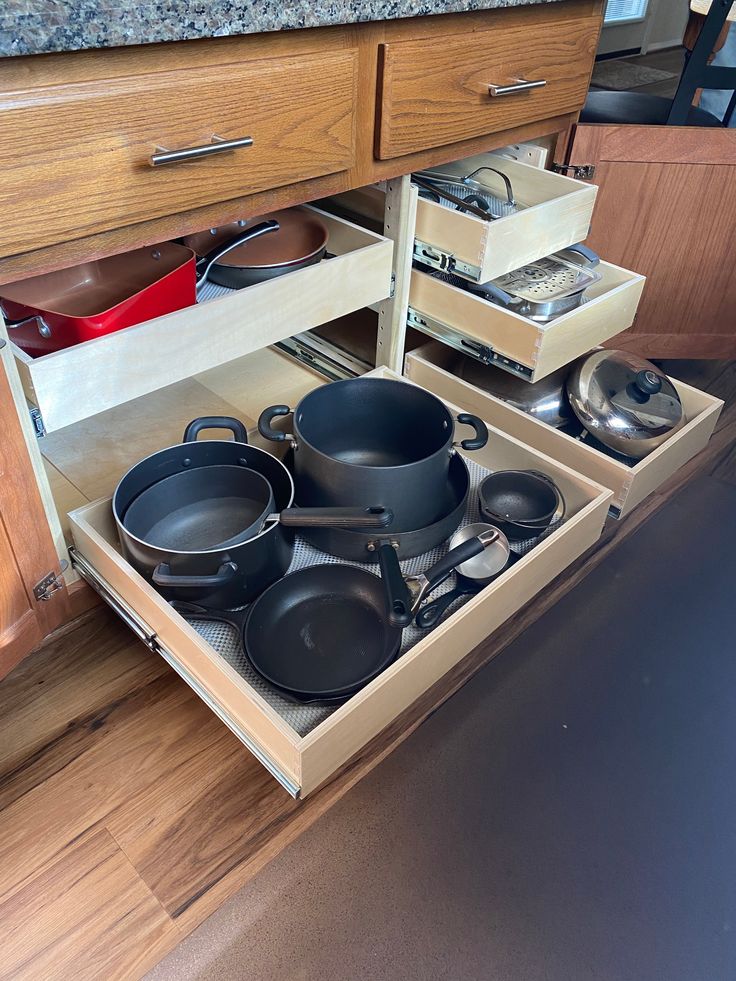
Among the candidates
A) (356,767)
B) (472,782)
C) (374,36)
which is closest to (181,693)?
(356,767)

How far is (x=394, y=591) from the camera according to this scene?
93 centimetres

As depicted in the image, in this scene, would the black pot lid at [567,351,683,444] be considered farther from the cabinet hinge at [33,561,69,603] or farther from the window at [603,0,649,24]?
the window at [603,0,649,24]

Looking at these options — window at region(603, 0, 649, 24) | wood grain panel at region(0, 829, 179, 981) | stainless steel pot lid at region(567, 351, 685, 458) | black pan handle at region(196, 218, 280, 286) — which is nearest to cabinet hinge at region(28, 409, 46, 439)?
black pan handle at region(196, 218, 280, 286)

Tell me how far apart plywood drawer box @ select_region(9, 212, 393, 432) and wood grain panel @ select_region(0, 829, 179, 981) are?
516 millimetres

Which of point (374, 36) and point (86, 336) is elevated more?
point (374, 36)

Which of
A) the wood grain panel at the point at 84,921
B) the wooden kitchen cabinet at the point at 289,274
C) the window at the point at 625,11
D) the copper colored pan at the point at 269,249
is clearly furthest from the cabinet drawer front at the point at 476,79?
the window at the point at 625,11

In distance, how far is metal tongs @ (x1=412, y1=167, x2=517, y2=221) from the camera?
51.2 inches

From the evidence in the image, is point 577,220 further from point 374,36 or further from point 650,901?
point 650,901

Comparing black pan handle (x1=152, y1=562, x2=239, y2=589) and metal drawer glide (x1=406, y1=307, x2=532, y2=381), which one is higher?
metal drawer glide (x1=406, y1=307, x2=532, y2=381)

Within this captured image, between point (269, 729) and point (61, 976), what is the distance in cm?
34

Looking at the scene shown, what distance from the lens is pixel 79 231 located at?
815 millimetres

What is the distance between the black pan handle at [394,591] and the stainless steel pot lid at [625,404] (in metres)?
0.53

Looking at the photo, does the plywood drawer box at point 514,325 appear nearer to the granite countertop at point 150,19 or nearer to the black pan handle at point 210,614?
the granite countertop at point 150,19

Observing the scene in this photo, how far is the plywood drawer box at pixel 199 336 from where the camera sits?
0.93m
